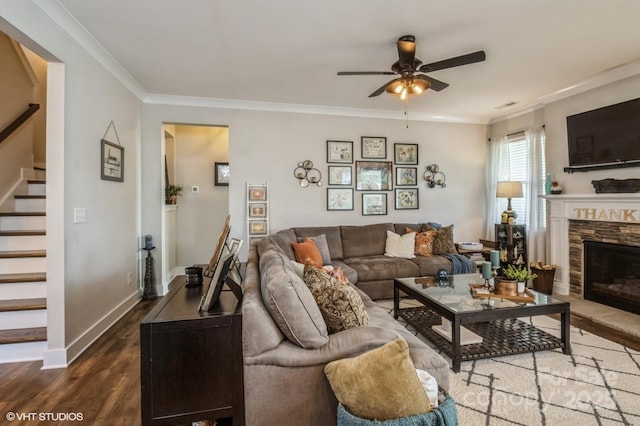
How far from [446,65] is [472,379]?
2327mm

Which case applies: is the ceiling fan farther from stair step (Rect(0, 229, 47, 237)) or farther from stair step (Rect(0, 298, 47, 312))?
stair step (Rect(0, 229, 47, 237))

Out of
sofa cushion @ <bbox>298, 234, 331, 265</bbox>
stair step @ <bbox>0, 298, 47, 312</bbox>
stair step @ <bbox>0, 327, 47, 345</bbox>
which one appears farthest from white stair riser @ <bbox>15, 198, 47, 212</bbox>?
sofa cushion @ <bbox>298, 234, 331, 265</bbox>

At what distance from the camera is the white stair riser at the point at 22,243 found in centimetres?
314

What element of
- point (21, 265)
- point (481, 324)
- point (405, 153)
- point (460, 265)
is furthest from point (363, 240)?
point (21, 265)

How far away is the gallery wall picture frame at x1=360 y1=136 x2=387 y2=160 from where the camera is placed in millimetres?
5012

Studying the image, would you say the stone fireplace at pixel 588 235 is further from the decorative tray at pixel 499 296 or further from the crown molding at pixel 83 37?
the crown molding at pixel 83 37

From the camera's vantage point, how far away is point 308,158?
4.80 m

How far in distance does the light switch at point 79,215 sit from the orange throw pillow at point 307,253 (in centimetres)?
209

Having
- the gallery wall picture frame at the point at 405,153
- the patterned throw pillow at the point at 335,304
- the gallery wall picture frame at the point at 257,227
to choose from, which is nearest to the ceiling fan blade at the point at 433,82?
the patterned throw pillow at the point at 335,304

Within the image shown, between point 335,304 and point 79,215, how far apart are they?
2.35 meters

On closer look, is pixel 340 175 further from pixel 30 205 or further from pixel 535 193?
pixel 30 205

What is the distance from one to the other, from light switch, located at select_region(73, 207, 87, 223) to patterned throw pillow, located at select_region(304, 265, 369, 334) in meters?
2.11

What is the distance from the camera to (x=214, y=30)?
262 cm

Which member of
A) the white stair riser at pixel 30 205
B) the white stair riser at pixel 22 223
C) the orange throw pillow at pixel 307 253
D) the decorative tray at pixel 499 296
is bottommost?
the decorative tray at pixel 499 296
